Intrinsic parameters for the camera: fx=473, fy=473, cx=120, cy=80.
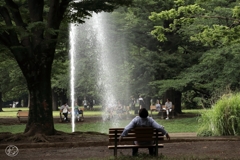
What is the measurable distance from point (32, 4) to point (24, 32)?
2067mm

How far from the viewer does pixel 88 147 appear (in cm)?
1299

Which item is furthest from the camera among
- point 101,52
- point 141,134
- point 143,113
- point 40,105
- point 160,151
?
point 101,52

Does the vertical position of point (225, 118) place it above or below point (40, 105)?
below

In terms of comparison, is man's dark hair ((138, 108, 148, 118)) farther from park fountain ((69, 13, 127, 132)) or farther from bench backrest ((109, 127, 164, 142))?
park fountain ((69, 13, 127, 132))

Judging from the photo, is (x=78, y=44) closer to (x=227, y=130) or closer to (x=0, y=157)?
(x=227, y=130)

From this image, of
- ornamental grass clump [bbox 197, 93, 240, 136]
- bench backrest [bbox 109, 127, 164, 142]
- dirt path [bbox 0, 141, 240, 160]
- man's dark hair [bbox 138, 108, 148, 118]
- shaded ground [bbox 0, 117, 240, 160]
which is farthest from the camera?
ornamental grass clump [bbox 197, 93, 240, 136]

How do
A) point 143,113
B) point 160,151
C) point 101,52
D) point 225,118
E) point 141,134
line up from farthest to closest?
point 101,52 < point 225,118 < point 160,151 < point 143,113 < point 141,134

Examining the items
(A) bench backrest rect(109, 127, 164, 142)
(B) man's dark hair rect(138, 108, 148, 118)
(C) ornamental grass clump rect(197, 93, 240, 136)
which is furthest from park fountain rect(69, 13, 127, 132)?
(A) bench backrest rect(109, 127, 164, 142)

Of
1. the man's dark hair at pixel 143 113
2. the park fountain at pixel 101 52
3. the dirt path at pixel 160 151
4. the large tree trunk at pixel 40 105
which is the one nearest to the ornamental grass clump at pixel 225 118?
the dirt path at pixel 160 151

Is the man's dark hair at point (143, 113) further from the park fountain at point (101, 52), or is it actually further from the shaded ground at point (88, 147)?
the park fountain at point (101, 52)

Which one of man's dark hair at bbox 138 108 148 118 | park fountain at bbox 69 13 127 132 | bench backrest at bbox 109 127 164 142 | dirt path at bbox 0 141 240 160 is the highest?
park fountain at bbox 69 13 127 132

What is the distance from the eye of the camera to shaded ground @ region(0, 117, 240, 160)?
1098 centimetres

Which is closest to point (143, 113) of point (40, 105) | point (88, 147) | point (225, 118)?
point (88, 147)

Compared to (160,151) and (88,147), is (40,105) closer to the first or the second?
(88,147)
